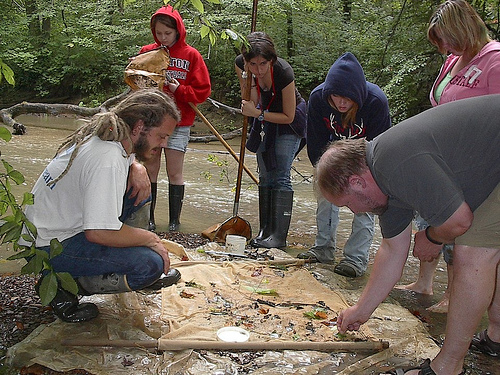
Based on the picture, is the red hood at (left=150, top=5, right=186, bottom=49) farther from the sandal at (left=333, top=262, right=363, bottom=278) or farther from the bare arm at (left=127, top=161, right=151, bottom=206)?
the sandal at (left=333, top=262, right=363, bottom=278)

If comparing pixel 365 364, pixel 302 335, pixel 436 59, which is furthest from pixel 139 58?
pixel 436 59

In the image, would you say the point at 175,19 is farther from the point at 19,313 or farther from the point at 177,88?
the point at 19,313

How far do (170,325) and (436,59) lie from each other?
7371 millimetres

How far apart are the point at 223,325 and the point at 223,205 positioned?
3129 millimetres

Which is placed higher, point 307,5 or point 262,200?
point 307,5

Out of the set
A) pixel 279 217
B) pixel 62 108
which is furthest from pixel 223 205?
pixel 62 108

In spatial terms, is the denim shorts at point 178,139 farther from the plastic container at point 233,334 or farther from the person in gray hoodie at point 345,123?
the plastic container at point 233,334

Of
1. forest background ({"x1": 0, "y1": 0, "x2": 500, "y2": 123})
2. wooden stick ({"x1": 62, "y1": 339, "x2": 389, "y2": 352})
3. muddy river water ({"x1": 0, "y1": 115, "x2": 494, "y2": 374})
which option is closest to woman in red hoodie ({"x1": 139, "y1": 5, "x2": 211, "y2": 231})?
muddy river water ({"x1": 0, "y1": 115, "x2": 494, "y2": 374})

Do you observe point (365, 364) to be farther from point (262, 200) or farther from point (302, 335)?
point (262, 200)

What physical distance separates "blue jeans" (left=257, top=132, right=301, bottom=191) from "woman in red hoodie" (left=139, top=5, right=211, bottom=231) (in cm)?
71

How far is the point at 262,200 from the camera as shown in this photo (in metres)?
4.39

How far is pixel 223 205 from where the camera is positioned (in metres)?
5.75

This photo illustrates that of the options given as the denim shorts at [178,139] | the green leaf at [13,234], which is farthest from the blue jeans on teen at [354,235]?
the green leaf at [13,234]

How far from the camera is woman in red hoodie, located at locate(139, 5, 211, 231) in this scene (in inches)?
174
